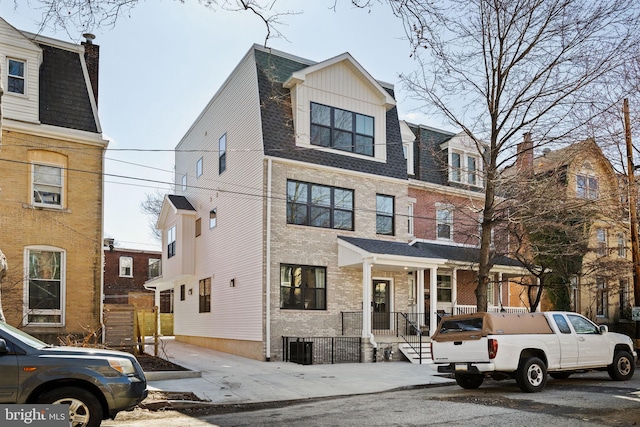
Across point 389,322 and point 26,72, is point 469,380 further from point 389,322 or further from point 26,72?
point 26,72

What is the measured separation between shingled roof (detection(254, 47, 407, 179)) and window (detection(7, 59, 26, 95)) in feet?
23.7

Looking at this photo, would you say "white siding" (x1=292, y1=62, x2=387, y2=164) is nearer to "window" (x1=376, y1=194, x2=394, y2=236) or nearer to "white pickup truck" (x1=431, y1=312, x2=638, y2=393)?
"window" (x1=376, y1=194, x2=394, y2=236)

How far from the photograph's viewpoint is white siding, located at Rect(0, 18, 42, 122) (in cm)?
1698

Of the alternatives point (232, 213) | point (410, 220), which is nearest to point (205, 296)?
point (232, 213)

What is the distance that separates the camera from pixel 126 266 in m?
41.8

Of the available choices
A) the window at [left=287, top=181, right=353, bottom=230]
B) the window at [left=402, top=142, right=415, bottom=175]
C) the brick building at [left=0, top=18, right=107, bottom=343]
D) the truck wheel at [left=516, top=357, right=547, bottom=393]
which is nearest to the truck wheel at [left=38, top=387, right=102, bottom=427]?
the truck wheel at [left=516, top=357, right=547, bottom=393]

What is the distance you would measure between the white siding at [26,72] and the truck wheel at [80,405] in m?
11.9

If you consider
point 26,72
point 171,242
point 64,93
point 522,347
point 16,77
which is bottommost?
point 522,347

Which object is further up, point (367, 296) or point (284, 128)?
point (284, 128)

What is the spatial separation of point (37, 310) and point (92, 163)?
177 inches

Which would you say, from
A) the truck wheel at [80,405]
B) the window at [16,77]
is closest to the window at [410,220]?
the window at [16,77]

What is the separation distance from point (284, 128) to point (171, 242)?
10.0 metres

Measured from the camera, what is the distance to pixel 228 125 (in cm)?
2350

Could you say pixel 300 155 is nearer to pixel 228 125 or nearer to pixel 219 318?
pixel 228 125
